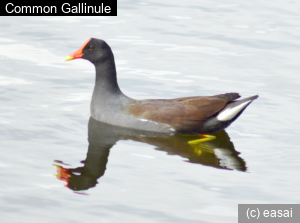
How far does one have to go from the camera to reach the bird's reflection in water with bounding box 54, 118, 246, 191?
24.7 feet

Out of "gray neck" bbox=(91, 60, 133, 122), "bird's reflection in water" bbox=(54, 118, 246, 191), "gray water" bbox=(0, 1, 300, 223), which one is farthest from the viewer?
"gray neck" bbox=(91, 60, 133, 122)

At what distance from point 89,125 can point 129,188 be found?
8.15 feet

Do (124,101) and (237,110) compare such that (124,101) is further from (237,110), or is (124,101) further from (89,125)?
(237,110)

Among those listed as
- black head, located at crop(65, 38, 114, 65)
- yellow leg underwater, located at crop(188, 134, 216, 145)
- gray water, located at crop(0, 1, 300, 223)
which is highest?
black head, located at crop(65, 38, 114, 65)

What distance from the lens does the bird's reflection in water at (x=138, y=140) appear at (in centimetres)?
754

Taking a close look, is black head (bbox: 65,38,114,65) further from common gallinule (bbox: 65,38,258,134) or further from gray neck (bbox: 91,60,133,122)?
common gallinule (bbox: 65,38,258,134)

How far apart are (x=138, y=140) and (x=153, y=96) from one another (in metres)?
1.70

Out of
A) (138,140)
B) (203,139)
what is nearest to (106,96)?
(138,140)

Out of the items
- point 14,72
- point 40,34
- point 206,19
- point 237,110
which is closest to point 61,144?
point 237,110

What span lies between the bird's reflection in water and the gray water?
0.03 m

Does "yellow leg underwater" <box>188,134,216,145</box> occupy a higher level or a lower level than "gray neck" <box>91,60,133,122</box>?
lower

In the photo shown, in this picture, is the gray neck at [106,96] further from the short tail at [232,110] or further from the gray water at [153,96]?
the short tail at [232,110]

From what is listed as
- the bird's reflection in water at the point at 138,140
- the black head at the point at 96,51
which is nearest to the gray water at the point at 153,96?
the bird's reflection in water at the point at 138,140

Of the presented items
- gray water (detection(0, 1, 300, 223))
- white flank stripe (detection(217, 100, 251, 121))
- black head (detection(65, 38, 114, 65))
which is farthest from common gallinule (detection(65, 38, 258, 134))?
black head (detection(65, 38, 114, 65))
